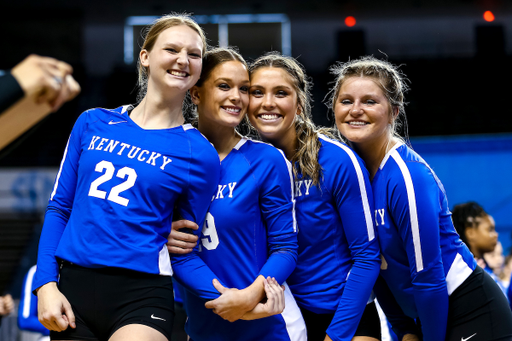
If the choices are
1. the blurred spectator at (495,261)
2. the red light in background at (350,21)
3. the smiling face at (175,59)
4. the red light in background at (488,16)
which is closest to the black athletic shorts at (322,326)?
the smiling face at (175,59)

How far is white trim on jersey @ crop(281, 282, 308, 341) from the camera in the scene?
2291mm

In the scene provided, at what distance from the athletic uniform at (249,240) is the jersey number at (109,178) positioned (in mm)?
410

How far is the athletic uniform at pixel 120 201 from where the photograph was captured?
1.98m

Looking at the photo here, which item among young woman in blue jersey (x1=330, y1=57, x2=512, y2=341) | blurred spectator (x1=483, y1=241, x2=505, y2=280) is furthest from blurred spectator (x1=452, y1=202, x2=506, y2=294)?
blurred spectator (x1=483, y1=241, x2=505, y2=280)

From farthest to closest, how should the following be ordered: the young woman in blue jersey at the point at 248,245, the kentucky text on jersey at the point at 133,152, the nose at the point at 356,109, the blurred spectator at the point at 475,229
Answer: the blurred spectator at the point at 475,229 → the nose at the point at 356,109 → the young woman in blue jersey at the point at 248,245 → the kentucky text on jersey at the point at 133,152

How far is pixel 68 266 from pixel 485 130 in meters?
12.0

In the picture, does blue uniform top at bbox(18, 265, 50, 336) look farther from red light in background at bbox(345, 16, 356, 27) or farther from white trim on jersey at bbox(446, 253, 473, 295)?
red light in background at bbox(345, 16, 356, 27)

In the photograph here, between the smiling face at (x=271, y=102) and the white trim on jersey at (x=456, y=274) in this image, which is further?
the smiling face at (x=271, y=102)

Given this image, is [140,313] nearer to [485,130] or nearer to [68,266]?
[68,266]

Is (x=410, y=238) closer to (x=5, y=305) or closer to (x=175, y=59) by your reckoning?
(x=175, y=59)

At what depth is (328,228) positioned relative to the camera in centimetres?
247

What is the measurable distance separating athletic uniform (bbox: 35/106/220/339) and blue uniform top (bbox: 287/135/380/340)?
54cm

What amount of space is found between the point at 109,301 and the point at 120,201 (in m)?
0.39

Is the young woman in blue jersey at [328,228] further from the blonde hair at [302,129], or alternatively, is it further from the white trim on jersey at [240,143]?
the white trim on jersey at [240,143]
